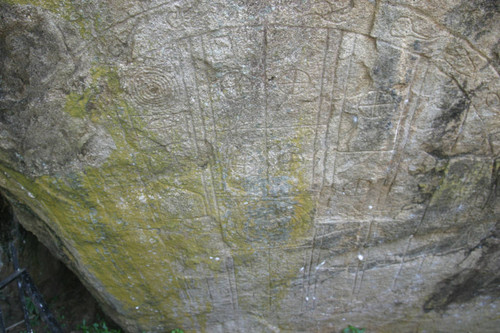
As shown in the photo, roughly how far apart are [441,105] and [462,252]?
109cm

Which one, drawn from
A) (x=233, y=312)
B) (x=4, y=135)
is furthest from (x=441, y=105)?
(x=4, y=135)

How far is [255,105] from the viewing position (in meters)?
1.55

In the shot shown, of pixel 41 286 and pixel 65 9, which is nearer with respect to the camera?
pixel 65 9

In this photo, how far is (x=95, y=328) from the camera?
8.93ft

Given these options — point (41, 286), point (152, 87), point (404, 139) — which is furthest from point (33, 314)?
point (404, 139)

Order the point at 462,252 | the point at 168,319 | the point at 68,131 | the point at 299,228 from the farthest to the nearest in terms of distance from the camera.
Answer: the point at 168,319 < the point at 462,252 < the point at 299,228 < the point at 68,131

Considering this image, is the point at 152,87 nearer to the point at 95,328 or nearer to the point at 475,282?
the point at 95,328

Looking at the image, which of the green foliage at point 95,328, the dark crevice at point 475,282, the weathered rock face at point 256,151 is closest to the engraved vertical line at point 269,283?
the weathered rock face at point 256,151

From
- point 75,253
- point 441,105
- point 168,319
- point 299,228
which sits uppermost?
point 441,105

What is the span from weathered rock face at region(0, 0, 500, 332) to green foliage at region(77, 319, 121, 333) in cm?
39

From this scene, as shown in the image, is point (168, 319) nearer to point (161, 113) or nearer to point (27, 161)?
point (27, 161)

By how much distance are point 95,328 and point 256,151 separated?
207cm

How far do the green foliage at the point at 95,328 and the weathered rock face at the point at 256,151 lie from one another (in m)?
0.39

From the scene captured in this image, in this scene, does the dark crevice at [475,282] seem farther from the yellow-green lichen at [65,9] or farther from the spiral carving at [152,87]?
the yellow-green lichen at [65,9]
